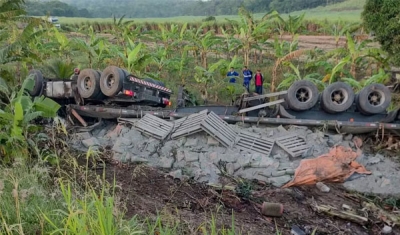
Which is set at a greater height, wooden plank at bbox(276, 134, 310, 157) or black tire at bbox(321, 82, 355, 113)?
black tire at bbox(321, 82, 355, 113)

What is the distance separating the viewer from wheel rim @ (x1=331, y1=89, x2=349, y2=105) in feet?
32.2

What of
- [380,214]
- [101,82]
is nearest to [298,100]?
[380,214]

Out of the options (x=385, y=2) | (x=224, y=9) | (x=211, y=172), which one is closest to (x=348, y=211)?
(x=211, y=172)

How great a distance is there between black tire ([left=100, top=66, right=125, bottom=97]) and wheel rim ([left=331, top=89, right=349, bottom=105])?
4.61 m

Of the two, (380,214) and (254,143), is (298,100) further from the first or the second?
(380,214)

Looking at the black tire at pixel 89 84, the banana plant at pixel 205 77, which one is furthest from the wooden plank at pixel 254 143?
the banana plant at pixel 205 77

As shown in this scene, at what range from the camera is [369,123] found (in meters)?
9.41

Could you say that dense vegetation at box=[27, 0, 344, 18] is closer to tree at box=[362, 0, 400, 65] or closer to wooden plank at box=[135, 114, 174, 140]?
tree at box=[362, 0, 400, 65]

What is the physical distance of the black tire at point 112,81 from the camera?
9.87 m

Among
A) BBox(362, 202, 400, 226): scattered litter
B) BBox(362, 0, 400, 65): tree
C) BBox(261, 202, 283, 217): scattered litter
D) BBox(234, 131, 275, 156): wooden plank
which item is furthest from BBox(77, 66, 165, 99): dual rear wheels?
BBox(362, 0, 400, 65): tree

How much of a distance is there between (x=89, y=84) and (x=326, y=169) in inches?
218

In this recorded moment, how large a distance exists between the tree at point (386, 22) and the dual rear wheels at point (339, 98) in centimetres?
472

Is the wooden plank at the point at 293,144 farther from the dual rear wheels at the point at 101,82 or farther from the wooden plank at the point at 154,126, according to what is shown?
the dual rear wheels at the point at 101,82

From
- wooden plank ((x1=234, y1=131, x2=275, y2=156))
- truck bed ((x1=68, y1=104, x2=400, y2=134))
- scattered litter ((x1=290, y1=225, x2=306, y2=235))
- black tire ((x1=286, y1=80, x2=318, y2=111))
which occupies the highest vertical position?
black tire ((x1=286, y1=80, x2=318, y2=111))
